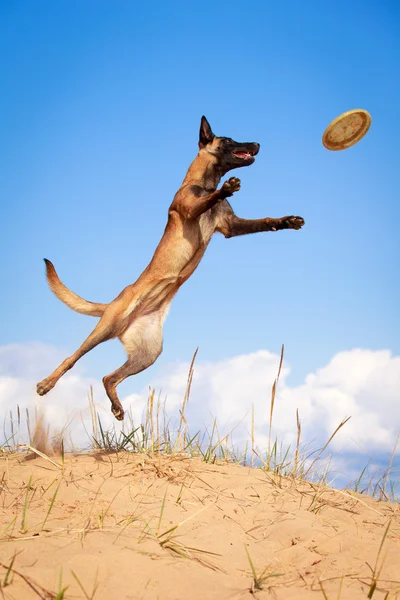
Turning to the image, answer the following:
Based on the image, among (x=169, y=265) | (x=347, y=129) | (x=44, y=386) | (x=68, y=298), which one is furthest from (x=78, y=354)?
(x=347, y=129)

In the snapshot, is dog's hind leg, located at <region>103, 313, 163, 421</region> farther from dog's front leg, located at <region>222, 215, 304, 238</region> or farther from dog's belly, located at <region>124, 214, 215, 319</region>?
dog's front leg, located at <region>222, 215, 304, 238</region>

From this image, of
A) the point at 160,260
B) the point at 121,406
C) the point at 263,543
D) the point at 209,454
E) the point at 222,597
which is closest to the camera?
the point at 222,597

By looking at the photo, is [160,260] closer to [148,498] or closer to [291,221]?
[291,221]

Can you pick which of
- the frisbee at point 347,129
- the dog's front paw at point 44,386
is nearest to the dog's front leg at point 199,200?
the frisbee at point 347,129

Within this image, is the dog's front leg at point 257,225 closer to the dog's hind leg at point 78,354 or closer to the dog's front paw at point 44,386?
the dog's hind leg at point 78,354

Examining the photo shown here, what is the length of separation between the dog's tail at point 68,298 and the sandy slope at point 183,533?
6.67ft

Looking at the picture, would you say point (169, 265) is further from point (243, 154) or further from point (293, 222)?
point (243, 154)

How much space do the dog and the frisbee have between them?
0.91 metres

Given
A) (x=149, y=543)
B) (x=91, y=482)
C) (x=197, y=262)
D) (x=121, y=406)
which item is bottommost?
(x=149, y=543)

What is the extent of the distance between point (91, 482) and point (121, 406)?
159 centimetres

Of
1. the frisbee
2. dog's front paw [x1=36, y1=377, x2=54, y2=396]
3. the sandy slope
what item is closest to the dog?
dog's front paw [x1=36, y1=377, x2=54, y2=396]

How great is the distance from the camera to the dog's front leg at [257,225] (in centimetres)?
593

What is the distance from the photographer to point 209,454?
5215 mm

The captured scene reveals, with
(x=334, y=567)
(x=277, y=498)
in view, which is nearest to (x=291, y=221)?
(x=277, y=498)
